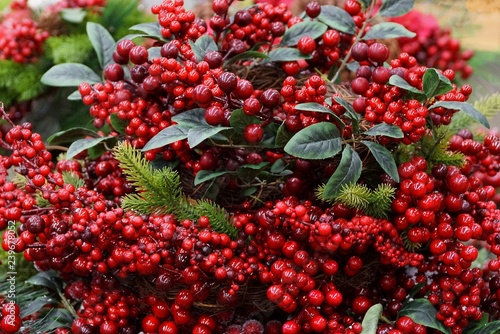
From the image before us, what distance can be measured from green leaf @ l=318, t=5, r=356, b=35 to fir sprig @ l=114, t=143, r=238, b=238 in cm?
33

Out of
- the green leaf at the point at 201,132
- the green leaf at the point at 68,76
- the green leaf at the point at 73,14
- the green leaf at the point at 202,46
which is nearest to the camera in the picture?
the green leaf at the point at 201,132

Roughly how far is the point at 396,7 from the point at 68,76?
0.51 meters

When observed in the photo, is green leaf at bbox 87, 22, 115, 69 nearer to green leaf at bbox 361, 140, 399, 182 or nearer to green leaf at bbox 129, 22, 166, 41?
green leaf at bbox 129, 22, 166, 41

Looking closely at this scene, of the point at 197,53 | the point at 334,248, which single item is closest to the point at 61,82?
the point at 197,53

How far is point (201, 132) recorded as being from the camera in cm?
62

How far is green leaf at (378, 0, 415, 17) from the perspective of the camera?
79 centimetres

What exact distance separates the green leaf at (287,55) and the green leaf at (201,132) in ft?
0.62

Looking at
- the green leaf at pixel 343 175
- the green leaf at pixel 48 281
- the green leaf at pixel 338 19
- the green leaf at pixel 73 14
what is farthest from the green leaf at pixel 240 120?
the green leaf at pixel 73 14

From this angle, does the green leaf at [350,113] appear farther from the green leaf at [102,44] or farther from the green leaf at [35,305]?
the green leaf at [35,305]

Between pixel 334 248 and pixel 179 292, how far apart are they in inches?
8.1

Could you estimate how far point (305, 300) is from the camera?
661 millimetres

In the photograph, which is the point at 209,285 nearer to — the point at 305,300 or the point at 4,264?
the point at 305,300

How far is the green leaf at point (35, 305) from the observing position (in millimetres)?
773

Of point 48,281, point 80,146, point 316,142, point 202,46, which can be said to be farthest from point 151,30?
point 48,281
